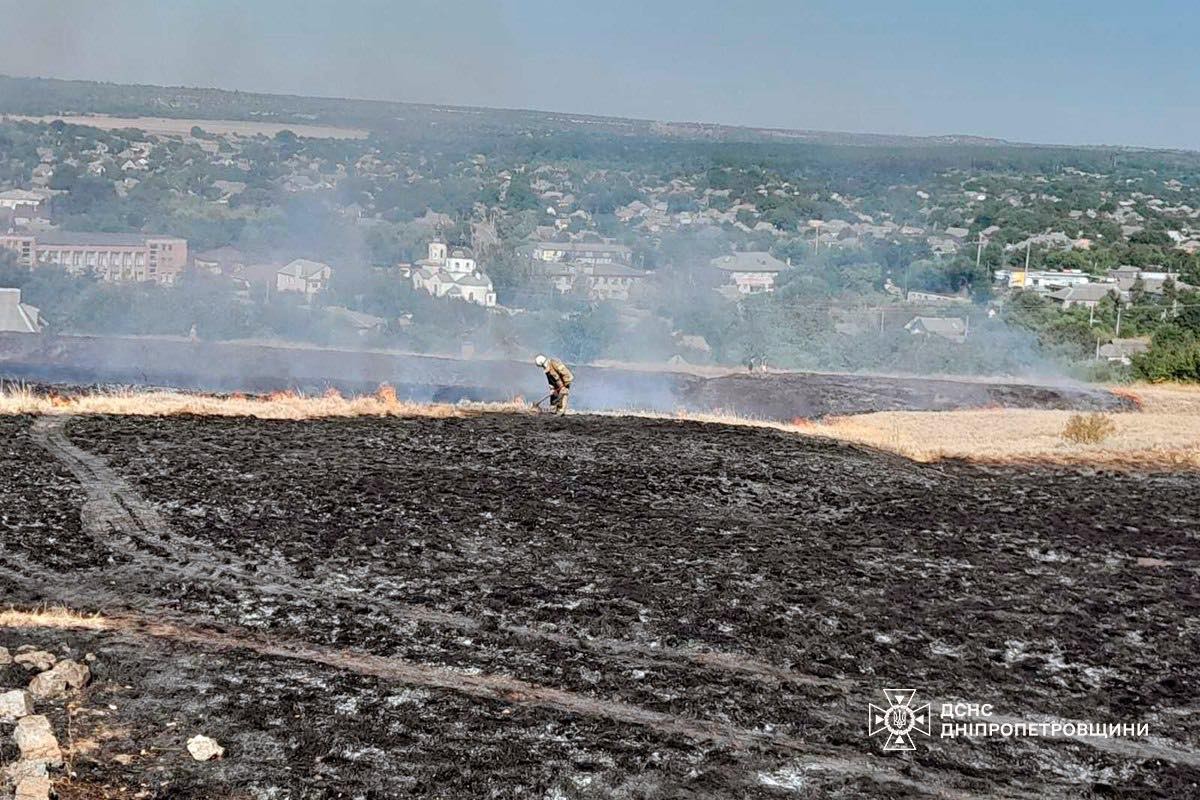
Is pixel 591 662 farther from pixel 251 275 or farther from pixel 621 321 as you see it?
pixel 251 275

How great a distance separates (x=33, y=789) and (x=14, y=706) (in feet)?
4.56

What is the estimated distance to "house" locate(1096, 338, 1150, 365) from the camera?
45.3 metres

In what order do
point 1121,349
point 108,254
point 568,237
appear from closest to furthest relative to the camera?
point 1121,349, point 108,254, point 568,237

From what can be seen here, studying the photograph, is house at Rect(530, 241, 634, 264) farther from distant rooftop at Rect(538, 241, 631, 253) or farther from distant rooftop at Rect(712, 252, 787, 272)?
distant rooftop at Rect(712, 252, 787, 272)

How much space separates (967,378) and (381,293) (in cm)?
2293

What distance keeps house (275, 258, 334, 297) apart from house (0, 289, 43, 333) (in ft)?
31.0

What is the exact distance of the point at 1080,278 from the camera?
67.6 m

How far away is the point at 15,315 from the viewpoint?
44.2 meters

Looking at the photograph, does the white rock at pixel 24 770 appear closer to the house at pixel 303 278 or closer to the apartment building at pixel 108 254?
the house at pixel 303 278

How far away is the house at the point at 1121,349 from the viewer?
149ft

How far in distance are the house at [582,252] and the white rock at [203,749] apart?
57.4 metres

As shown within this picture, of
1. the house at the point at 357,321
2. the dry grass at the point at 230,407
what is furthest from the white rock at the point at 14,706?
the house at the point at 357,321

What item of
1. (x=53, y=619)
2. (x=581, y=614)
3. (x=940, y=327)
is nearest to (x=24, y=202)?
(x=940, y=327)

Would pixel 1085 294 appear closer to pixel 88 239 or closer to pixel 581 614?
pixel 88 239
